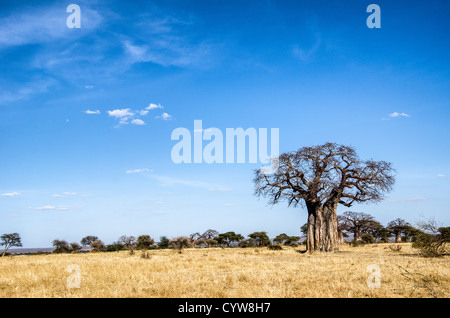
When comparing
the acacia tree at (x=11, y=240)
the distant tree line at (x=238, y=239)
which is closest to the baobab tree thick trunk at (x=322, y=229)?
the distant tree line at (x=238, y=239)

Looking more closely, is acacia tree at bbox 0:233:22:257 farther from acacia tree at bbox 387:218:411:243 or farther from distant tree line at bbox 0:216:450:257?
acacia tree at bbox 387:218:411:243

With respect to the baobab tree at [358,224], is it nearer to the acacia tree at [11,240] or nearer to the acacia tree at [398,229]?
the acacia tree at [398,229]

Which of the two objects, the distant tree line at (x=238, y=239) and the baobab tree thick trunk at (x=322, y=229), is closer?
the baobab tree thick trunk at (x=322, y=229)

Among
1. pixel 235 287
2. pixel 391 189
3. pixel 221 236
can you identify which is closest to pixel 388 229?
pixel 221 236

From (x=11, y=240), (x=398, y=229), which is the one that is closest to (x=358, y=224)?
(x=398, y=229)

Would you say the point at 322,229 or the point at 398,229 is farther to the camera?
the point at 398,229

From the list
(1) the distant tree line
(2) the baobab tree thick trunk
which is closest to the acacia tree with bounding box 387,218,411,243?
(1) the distant tree line

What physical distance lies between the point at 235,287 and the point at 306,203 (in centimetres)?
1598

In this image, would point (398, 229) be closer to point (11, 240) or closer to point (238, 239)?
point (238, 239)

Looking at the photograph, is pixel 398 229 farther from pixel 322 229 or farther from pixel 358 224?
pixel 322 229

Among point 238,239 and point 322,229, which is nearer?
point 322,229

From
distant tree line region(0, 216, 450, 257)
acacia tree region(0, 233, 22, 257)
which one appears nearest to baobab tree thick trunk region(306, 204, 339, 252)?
distant tree line region(0, 216, 450, 257)

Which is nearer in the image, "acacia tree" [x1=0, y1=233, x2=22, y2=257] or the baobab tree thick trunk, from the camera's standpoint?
the baobab tree thick trunk
